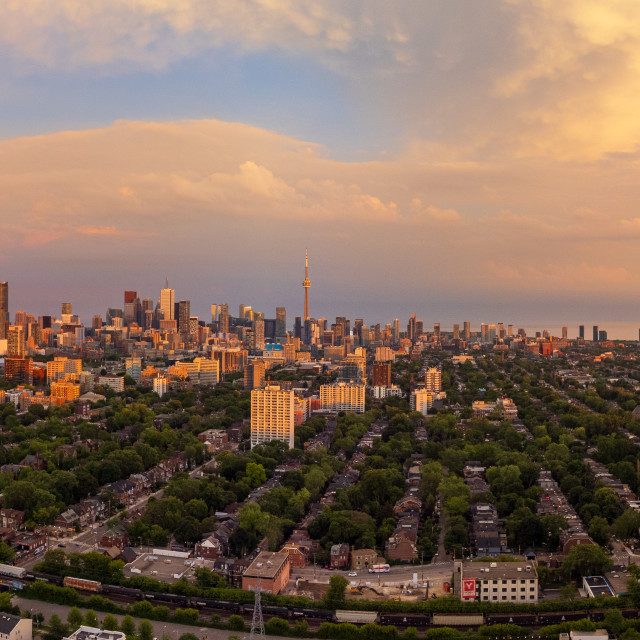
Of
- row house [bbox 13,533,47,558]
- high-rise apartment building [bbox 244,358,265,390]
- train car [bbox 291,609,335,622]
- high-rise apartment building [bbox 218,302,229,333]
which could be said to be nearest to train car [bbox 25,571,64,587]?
row house [bbox 13,533,47,558]

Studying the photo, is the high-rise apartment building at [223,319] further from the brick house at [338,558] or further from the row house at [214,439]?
the brick house at [338,558]

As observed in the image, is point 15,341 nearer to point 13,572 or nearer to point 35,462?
point 35,462

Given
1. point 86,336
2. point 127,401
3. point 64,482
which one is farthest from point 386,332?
point 64,482

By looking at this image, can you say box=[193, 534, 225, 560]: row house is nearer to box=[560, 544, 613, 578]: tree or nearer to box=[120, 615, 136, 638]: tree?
box=[120, 615, 136, 638]: tree

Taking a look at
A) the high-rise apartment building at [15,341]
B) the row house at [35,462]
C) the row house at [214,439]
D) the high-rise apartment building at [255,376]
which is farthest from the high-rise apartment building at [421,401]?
the high-rise apartment building at [15,341]

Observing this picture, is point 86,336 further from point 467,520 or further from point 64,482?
point 467,520

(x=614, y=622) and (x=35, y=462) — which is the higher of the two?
(x=35, y=462)

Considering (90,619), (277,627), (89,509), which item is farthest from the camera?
(89,509)

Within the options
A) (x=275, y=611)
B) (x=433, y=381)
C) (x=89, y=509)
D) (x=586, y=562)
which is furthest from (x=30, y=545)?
(x=433, y=381)
